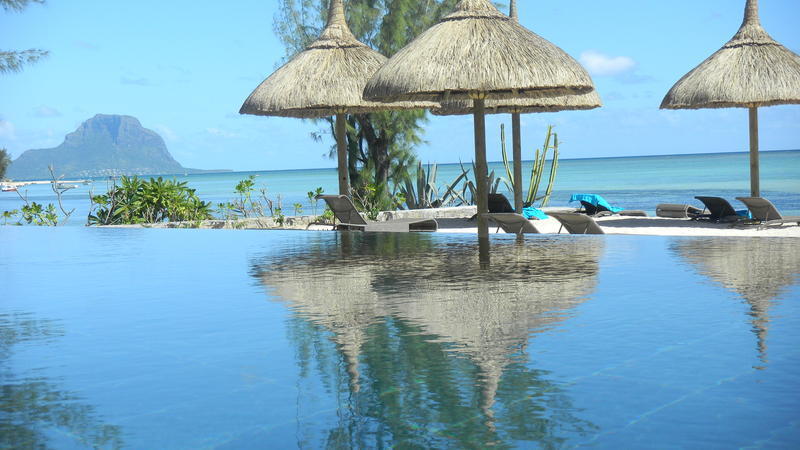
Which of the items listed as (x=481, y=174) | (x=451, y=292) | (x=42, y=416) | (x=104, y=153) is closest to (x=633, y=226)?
(x=481, y=174)

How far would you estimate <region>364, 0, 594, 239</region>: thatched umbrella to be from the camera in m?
9.38

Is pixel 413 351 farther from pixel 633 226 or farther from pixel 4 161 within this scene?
pixel 4 161

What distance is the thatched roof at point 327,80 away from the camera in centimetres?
1183

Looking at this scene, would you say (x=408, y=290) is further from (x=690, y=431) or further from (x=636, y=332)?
(x=690, y=431)

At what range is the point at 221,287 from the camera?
22.0 ft

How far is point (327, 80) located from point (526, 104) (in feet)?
11.8

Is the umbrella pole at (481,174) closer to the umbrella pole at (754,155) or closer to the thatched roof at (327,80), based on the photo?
the thatched roof at (327,80)

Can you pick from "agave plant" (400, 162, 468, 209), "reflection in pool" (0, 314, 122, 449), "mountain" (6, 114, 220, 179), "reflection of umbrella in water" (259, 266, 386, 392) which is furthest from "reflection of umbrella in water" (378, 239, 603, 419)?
"mountain" (6, 114, 220, 179)

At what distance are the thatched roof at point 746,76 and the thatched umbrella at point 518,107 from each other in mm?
1340

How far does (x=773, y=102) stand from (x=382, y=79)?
6.78 metres

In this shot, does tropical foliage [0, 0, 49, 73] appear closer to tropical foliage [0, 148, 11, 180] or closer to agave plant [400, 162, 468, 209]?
tropical foliage [0, 148, 11, 180]

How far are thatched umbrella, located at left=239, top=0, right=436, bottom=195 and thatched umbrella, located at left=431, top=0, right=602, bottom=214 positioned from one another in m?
1.36

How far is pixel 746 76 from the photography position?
1337 centimetres

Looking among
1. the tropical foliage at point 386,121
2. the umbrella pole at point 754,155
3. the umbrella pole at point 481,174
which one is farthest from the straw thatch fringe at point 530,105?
the tropical foliage at point 386,121
